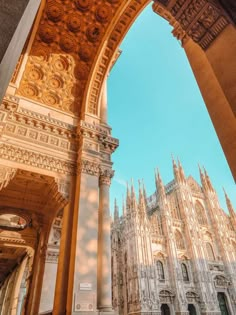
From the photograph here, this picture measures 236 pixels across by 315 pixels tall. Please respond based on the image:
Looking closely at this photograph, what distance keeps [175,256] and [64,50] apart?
1342 inches

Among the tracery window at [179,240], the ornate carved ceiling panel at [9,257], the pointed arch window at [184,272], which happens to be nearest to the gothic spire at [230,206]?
the tracery window at [179,240]

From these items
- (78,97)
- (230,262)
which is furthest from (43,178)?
(230,262)

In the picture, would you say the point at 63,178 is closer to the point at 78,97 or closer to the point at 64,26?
the point at 78,97

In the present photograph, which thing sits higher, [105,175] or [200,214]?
[200,214]

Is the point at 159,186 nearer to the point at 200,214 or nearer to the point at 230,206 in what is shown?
the point at 200,214

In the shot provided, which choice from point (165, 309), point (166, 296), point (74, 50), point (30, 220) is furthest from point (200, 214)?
point (74, 50)

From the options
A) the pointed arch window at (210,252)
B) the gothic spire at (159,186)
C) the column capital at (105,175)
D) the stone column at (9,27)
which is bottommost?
the stone column at (9,27)

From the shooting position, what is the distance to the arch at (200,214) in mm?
→ 43575

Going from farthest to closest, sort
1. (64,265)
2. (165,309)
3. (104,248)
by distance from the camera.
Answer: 1. (165,309)
2. (104,248)
3. (64,265)

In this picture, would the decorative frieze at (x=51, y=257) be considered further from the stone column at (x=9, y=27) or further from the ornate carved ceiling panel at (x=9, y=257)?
the stone column at (x=9, y=27)

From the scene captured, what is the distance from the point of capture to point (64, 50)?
9.41m

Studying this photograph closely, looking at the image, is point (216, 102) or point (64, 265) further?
point (64, 265)

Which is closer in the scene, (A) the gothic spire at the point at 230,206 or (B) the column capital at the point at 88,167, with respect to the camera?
(B) the column capital at the point at 88,167

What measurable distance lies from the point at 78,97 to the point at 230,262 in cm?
4201
